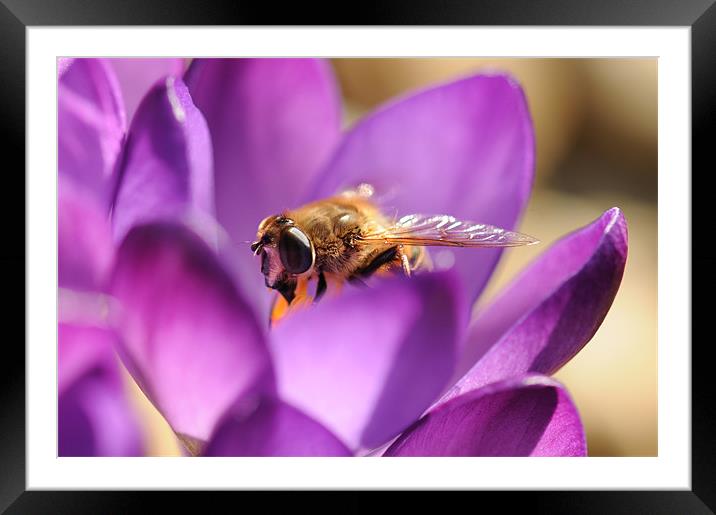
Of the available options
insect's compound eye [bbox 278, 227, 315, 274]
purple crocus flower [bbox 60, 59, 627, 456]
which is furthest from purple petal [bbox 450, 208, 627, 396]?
insect's compound eye [bbox 278, 227, 315, 274]

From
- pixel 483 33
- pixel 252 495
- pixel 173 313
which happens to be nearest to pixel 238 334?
pixel 173 313

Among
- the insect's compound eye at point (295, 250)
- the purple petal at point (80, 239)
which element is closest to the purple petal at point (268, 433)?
the insect's compound eye at point (295, 250)

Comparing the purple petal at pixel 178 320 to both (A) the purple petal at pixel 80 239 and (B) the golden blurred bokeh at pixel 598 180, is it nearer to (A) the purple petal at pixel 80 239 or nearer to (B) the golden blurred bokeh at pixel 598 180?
(A) the purple petal at pixel 80 239

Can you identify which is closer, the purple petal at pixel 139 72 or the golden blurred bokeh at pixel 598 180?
the purple petal at pixel 139 72

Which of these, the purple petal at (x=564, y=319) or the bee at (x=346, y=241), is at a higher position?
the bee at (x=346, y=241)

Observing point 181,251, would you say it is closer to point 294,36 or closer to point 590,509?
point 294,36

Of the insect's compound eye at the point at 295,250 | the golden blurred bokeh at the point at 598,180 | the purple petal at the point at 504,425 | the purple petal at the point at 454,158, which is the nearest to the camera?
the purple petal at the point at 504,425

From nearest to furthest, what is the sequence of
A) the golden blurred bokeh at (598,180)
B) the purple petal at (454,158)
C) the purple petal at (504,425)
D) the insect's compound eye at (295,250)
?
the purple petal at (504,425) → the insect's compound eye at (295,250) → the purple petal at (454,158) → the golden blurred bokeh at (598,180)

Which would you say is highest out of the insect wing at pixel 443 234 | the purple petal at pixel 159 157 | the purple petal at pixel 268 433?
the purple petal at pixel 159 157
